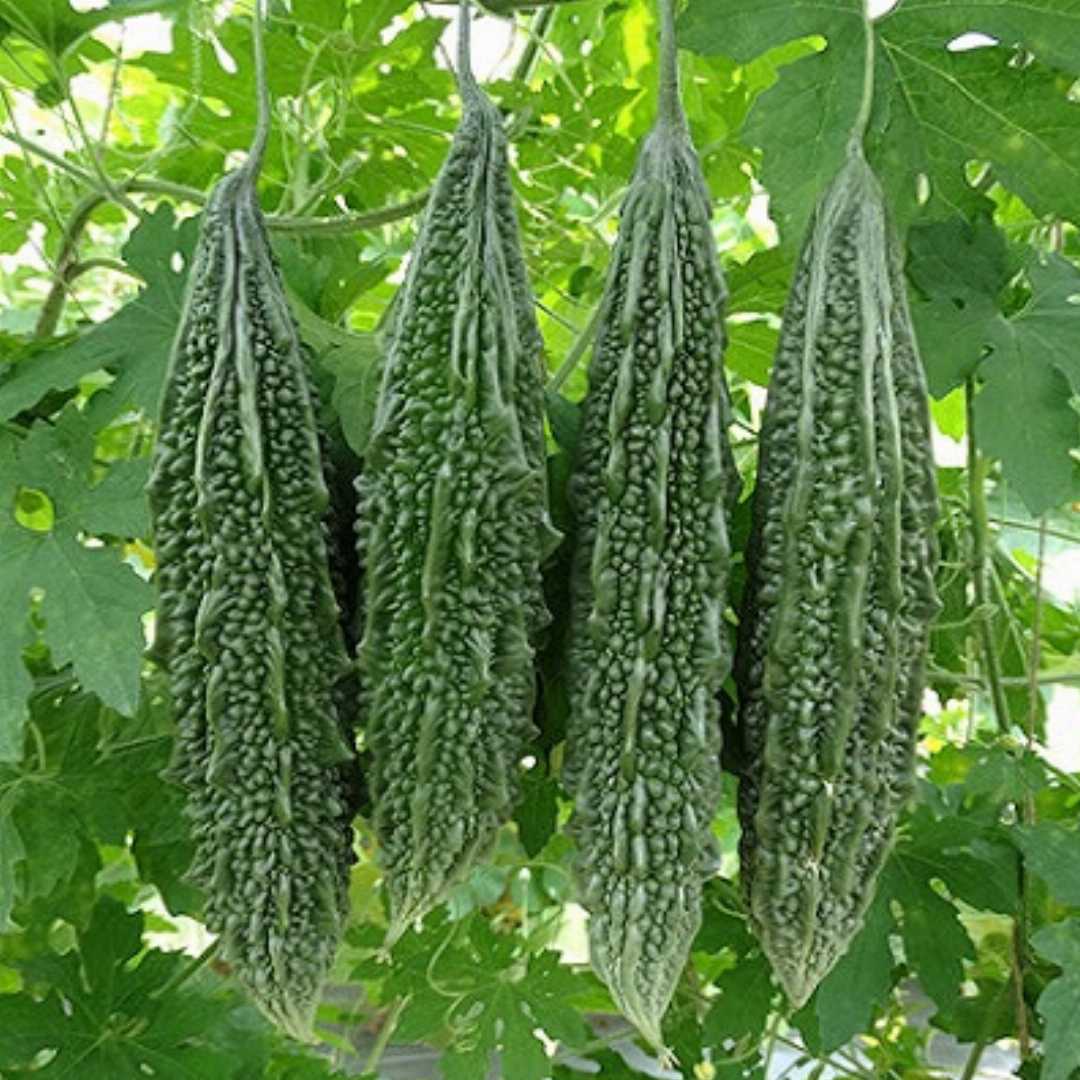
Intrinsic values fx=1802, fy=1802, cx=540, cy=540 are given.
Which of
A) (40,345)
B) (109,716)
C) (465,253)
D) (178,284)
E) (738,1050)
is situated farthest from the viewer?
(738,1050)

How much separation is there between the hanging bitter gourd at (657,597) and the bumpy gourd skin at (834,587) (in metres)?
0.04

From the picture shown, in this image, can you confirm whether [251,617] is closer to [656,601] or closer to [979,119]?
[656,601]

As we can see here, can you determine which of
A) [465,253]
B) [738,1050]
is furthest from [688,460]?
[738,1050]

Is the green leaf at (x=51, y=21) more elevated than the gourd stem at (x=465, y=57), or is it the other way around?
the green leaf at (x=51, y=21)

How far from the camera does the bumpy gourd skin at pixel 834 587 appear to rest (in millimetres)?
1238

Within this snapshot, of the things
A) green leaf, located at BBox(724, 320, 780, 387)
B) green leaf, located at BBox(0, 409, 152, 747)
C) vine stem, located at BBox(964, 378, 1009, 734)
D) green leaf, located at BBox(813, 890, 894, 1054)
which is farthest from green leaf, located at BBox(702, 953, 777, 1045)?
green leaf, located at BBox(0, 409, 152, 747)

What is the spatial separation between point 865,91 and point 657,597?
41 cm

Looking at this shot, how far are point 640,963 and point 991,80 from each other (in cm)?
80

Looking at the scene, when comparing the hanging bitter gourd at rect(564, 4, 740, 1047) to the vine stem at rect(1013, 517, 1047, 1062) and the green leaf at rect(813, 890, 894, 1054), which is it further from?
the vine stem at rect(1013, 517, 1047, 1062)

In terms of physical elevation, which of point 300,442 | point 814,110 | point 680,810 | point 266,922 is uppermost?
point 814,110

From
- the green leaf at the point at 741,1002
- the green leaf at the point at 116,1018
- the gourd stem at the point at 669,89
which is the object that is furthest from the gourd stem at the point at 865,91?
the green leaf at the point at 116,1018

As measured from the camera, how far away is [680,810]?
1.24m

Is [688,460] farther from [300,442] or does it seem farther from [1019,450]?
[1019,450]

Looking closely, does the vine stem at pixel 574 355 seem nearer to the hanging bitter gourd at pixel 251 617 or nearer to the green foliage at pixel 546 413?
the green foliage at pixel 546 413
